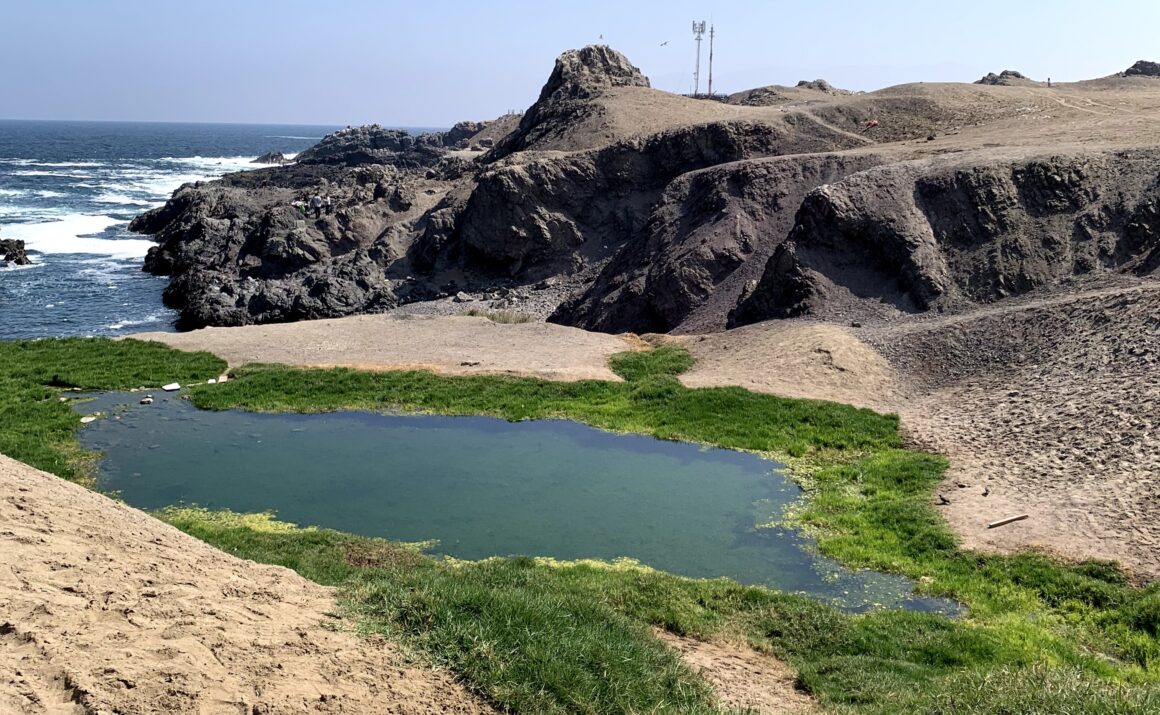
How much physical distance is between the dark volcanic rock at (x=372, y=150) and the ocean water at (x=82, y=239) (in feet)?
46.5

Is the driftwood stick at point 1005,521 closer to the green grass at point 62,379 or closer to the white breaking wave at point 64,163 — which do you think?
the green grass at point 62,379

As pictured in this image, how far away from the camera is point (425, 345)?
33.2 metres

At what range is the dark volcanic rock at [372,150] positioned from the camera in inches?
4715

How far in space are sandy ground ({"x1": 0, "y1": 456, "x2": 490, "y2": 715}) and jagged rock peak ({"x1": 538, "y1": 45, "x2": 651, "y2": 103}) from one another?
201 ft

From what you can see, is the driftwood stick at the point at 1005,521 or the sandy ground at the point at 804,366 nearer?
the driftwood stick at the point at 1005,521

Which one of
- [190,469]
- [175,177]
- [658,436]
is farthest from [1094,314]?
[175,177]

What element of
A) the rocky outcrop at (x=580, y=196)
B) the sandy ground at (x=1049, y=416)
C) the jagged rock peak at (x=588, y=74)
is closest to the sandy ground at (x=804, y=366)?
the sandy ground at (x=1049, y=416)

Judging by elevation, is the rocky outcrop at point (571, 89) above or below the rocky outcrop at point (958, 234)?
above

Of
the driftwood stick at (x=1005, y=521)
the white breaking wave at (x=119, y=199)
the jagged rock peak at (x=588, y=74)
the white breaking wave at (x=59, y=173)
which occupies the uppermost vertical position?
the jagged rock peak at (x=588, y=74)

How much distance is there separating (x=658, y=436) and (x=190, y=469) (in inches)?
464

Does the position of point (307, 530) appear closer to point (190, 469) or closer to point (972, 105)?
point (190, 469)

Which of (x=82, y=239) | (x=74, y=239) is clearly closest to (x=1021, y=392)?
(x=82, y=239)

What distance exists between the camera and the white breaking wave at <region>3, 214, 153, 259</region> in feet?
213

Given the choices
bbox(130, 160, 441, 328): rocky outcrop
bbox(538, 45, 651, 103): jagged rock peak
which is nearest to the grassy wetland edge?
bbox(130, 160, 441, 328): rocky outcrop
